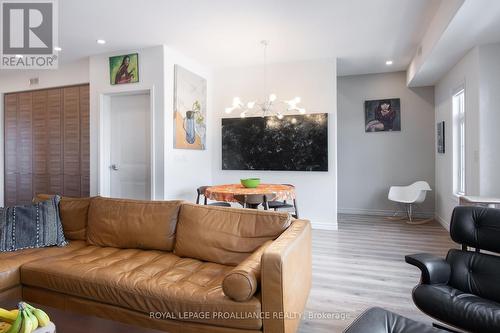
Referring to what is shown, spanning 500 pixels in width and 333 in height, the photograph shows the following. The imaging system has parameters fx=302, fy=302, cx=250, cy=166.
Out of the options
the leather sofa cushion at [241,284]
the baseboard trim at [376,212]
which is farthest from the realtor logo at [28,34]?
the baseboard trim at [376,212]

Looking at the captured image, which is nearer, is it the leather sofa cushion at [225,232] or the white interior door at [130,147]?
the leather sofa cushion at [225,232]

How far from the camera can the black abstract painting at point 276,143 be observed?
16.4ft

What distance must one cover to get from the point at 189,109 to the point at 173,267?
10.6ft

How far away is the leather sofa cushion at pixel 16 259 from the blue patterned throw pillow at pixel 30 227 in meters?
0.07

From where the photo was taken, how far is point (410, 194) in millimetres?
5641

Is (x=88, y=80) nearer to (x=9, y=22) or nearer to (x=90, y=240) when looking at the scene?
(x=9, y=22)

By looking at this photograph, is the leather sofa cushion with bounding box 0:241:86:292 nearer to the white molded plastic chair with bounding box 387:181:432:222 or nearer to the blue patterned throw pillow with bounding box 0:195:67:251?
the blue patterned throw pillow with bounding box 0:195:67:251

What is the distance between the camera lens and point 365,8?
3.29 metres

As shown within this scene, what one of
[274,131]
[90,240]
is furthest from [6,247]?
[274,131]

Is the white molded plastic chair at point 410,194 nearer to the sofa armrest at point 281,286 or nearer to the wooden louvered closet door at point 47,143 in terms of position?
the sofa armrest at point 281,286

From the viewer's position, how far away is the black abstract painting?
16.4 ft

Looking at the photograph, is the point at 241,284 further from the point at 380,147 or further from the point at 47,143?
the point at 380,147

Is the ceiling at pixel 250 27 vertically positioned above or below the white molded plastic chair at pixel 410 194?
above

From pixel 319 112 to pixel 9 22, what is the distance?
14.1 ft
